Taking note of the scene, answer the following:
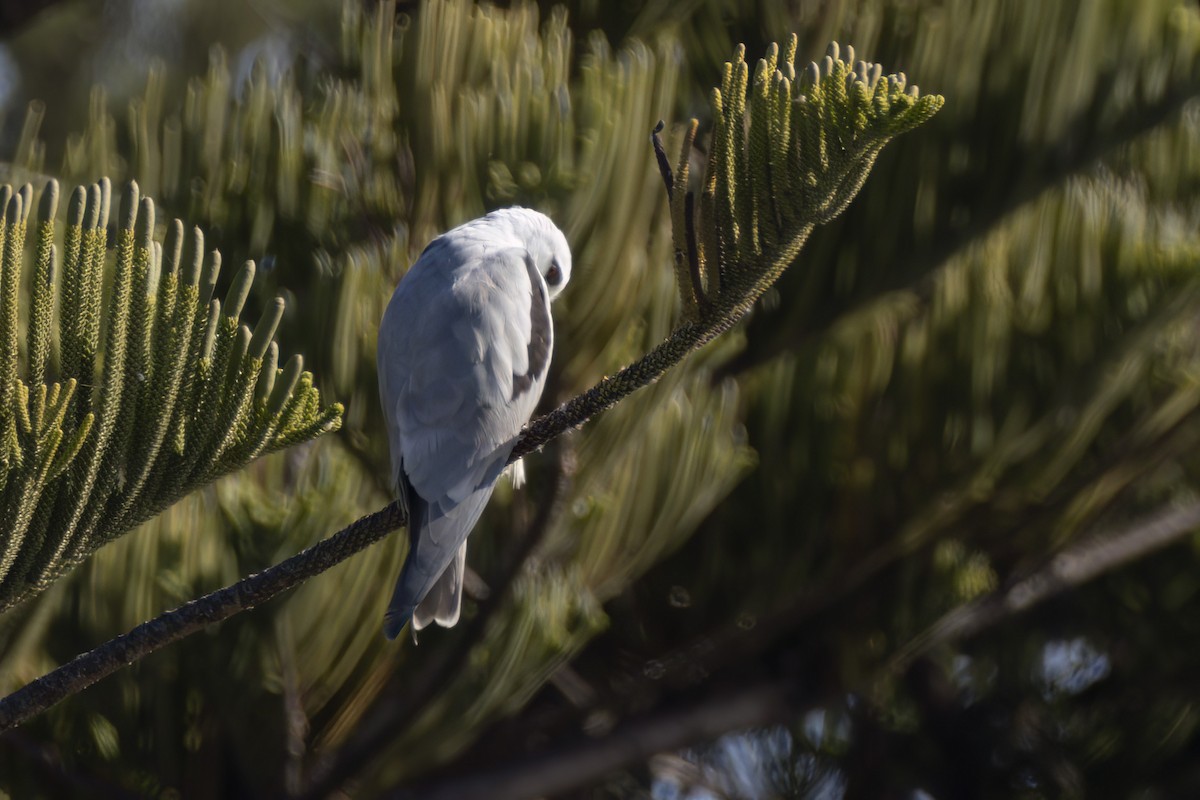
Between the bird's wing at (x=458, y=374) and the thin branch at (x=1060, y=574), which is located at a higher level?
the bird's wing at (x=458, y=374)

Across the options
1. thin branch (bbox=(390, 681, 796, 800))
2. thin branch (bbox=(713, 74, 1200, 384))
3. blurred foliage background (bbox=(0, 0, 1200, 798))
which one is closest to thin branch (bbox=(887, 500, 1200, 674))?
blurred foliage background (bbox=(0, 0, 1200, 798))

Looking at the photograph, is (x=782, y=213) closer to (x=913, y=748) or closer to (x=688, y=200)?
(x=688, y=200)

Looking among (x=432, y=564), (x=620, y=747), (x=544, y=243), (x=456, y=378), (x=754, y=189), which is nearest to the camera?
(x=754, y=189)

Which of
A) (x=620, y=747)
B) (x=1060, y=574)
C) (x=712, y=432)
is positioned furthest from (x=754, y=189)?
(x=1060, y=574)

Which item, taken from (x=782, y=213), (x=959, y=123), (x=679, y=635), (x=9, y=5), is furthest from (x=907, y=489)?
(x=9, y=5)

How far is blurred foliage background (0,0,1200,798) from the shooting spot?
2.19 meters

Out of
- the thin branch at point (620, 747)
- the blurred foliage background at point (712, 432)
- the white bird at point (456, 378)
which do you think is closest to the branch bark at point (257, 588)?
the white bird at point (456, 378)

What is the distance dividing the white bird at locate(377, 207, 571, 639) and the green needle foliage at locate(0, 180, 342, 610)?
378mm

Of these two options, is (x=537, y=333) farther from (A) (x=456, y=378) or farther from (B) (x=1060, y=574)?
(B) (x=1060, y=574)

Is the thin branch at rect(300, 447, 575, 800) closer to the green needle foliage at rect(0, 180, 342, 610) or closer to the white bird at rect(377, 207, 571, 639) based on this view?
the white bird at rect(377, 207, 571, 639)

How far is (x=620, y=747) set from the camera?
103 inches

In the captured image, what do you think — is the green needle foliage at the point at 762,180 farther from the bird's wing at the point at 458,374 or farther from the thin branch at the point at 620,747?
the thin branch at the point at 620,747

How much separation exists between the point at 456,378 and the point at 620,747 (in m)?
1.21

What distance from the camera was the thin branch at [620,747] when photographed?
250 centimetres
